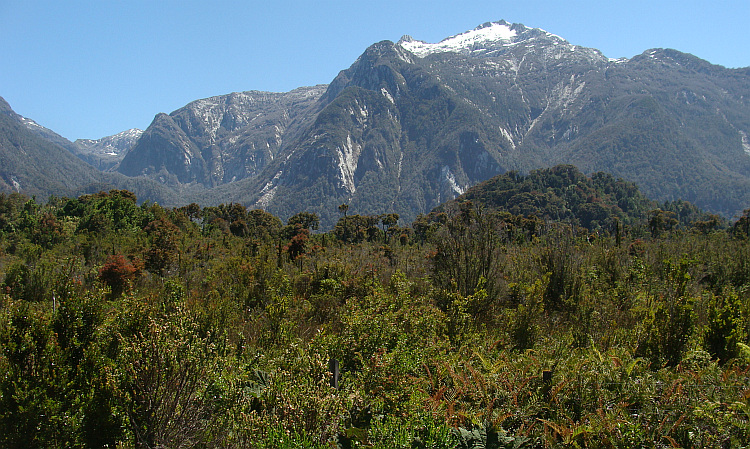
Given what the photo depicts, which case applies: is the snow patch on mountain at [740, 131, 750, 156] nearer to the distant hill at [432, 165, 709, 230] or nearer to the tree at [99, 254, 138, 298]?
the distant hill at [432, 165, 709, 230]

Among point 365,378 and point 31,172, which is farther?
point 31,172

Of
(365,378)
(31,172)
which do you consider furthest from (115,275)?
(31,172)

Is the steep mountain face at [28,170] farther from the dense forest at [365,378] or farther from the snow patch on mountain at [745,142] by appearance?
the snow patch on mountain at [745,142]

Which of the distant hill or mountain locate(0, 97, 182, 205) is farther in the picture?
mountain locate(0, 97, 182, 205)

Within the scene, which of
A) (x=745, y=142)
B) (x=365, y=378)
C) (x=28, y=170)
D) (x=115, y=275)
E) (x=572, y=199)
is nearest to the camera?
(x=365, y=378)

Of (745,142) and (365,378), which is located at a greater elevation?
(745,142)

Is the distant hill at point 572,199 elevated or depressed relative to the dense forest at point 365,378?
elevated

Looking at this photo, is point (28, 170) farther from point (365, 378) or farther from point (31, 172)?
point (365, 378)

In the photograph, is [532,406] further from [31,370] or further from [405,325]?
[31,370]

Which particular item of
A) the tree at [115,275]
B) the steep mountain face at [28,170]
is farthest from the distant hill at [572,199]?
the steep mountain face at [28,170]

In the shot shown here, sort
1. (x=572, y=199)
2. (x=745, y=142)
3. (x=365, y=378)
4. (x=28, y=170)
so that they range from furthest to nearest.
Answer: (x=745, y=142), (x=28, y=170), (x=572, y=199), (x=365, y=378)

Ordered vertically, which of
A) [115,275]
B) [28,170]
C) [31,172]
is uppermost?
[28,170]

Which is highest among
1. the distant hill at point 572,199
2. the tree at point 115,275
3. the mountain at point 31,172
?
the mountain at point 31,172

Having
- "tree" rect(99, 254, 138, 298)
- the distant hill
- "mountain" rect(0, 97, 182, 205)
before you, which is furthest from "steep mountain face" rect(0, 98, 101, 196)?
"tree" rect(99, 254, 138, 298)
